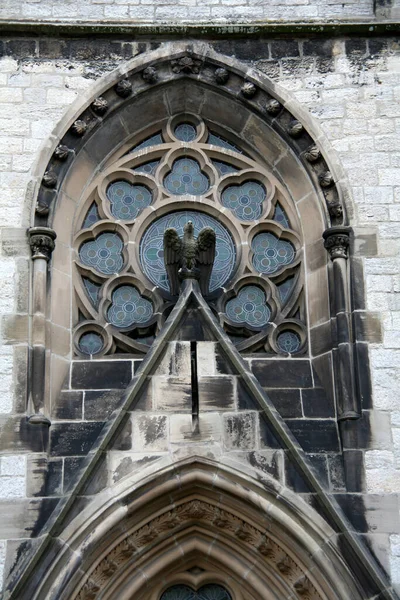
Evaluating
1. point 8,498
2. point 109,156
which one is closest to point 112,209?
point 109,156

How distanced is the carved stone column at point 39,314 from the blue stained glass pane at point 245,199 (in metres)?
1.83

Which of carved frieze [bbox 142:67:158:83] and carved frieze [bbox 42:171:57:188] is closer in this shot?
carved frieze [bbox 42:171:57:188]

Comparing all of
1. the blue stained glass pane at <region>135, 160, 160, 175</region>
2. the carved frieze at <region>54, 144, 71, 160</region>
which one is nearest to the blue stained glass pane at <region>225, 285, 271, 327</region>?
the blue stained glass pane at <region>135, 160, 160, 175</region>

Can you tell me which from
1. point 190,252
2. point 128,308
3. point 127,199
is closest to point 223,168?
point 127,199

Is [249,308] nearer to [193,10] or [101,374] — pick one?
[101,374]

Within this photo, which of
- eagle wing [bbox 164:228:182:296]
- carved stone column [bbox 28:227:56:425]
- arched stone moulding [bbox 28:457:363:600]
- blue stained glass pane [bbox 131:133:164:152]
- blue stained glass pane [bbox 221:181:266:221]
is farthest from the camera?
blue stained glass pane [bbox 131:133:164:152]

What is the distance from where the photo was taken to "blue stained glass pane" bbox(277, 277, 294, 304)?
42.7 ft

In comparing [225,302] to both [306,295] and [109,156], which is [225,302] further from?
[109,156]

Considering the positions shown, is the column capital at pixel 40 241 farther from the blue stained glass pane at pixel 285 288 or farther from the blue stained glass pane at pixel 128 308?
the blue stained glass pane at pixel 285 288

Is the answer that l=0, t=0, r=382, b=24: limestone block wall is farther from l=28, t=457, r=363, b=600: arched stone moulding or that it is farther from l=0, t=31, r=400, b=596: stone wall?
l=28, t=457, r=363, b=600: arched stone moulding

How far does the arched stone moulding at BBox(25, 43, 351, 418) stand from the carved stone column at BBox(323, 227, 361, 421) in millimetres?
228

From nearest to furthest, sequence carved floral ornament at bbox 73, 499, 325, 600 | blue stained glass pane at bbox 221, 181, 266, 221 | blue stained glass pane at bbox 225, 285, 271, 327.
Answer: carved floral ornament at bbox 73, 499, 325, 600 → blue stained glass pane at bbox 225, 285, 271, 327 → blue stained glass pane at bbox 221, 181, 266, 221

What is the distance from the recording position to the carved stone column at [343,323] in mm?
12031

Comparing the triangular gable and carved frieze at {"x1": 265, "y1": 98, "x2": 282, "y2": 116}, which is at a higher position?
carved frieze at {"x1": 265, "y1": 98, "x2": 282, "y2": 116}
